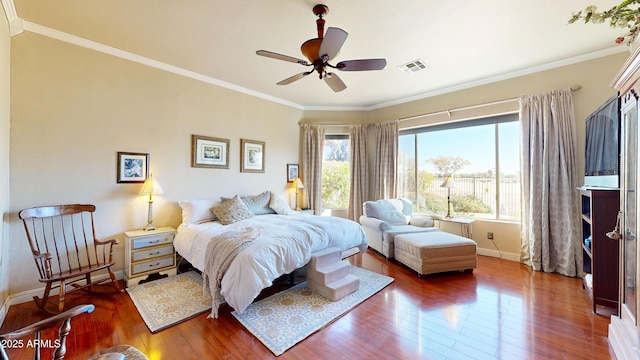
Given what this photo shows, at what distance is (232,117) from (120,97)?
5.09 ft

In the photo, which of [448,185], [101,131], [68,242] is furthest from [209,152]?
[448,185]

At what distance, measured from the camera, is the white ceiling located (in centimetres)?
235

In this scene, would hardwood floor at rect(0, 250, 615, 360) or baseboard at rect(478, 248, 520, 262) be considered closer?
hardwood floor at rect(0, 250, 615, 360)

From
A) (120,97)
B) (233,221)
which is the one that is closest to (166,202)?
(233,221)

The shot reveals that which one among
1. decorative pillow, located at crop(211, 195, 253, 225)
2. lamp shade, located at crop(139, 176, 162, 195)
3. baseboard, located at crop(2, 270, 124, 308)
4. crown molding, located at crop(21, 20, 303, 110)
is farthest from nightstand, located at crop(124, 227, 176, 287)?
crown molding, located at crop(21, 20, 303, 110)

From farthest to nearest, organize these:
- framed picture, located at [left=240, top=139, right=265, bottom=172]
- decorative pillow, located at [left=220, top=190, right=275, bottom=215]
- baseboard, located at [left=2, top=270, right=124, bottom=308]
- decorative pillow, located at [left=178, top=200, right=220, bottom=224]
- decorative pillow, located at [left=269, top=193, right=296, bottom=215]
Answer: framed picture, located at [left=240, top=139, right=265, bottom=172] → decorative pillow, located at [left=269, top=193, right=296, bottom=215] → decorative pillow, located at [left=220, top=190, right=275, bottom=215] → decorative pillow, located at [left=178, top=200, right=220, bottom=224] → baseboard, located at [left=2, top=270, right=124, bottom=308]

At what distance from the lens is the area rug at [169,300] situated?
89.5 inches

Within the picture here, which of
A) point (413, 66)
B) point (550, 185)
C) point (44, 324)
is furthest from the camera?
point (413, 66)

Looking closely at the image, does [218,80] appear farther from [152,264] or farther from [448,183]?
[448,183]

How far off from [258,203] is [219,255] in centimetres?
179

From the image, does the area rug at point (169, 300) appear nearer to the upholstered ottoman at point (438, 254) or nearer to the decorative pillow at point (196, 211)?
the decorative pillow at point (196, 211)

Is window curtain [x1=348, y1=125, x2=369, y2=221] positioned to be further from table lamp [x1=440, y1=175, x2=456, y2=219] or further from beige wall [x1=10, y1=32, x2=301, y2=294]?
beige wall [x1=10, y1=32, x2=301, y2=294]

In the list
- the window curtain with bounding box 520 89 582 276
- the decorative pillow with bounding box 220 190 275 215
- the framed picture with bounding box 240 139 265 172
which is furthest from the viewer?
the framed picture with bounding box 240 139 265 172

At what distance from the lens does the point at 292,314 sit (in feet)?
7.79
